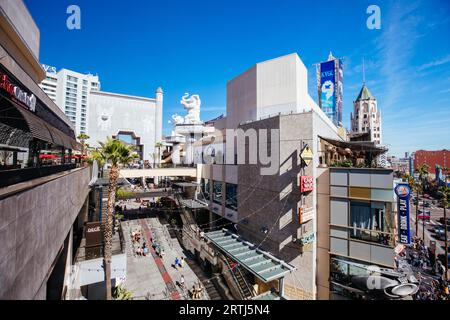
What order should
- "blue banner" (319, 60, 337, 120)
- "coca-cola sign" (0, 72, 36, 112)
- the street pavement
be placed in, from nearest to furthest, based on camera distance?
"coca-cola sign" (0, 72, 36, 112) < the street pavement < "blue banner" (319, 60, 337, 120)

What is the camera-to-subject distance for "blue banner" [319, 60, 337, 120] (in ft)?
115

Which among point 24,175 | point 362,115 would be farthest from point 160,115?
point 362,115

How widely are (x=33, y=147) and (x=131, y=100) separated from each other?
53.9 metres

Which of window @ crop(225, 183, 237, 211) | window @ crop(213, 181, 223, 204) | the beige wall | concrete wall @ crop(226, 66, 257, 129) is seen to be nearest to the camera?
the beige wall

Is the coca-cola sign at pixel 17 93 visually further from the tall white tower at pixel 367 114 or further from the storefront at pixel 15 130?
the tall white tower at pixel 367 114

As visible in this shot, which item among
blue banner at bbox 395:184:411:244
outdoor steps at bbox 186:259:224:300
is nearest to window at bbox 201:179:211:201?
outdoor steps at bbox 186:259:224:300

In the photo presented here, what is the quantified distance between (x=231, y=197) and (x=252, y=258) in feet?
30.2

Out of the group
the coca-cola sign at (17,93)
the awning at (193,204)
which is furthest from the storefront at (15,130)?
the awning at (193,204)

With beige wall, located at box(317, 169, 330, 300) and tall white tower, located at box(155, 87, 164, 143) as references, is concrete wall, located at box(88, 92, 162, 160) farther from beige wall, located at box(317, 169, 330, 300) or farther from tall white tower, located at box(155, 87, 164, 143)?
beige wall, located at box(317, 169, 330, 300)

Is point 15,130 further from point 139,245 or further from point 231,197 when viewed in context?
point 139,245

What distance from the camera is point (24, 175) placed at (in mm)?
5516

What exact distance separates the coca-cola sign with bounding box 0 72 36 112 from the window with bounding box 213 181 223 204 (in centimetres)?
1991

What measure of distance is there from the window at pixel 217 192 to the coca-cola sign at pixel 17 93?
65.3 feet
